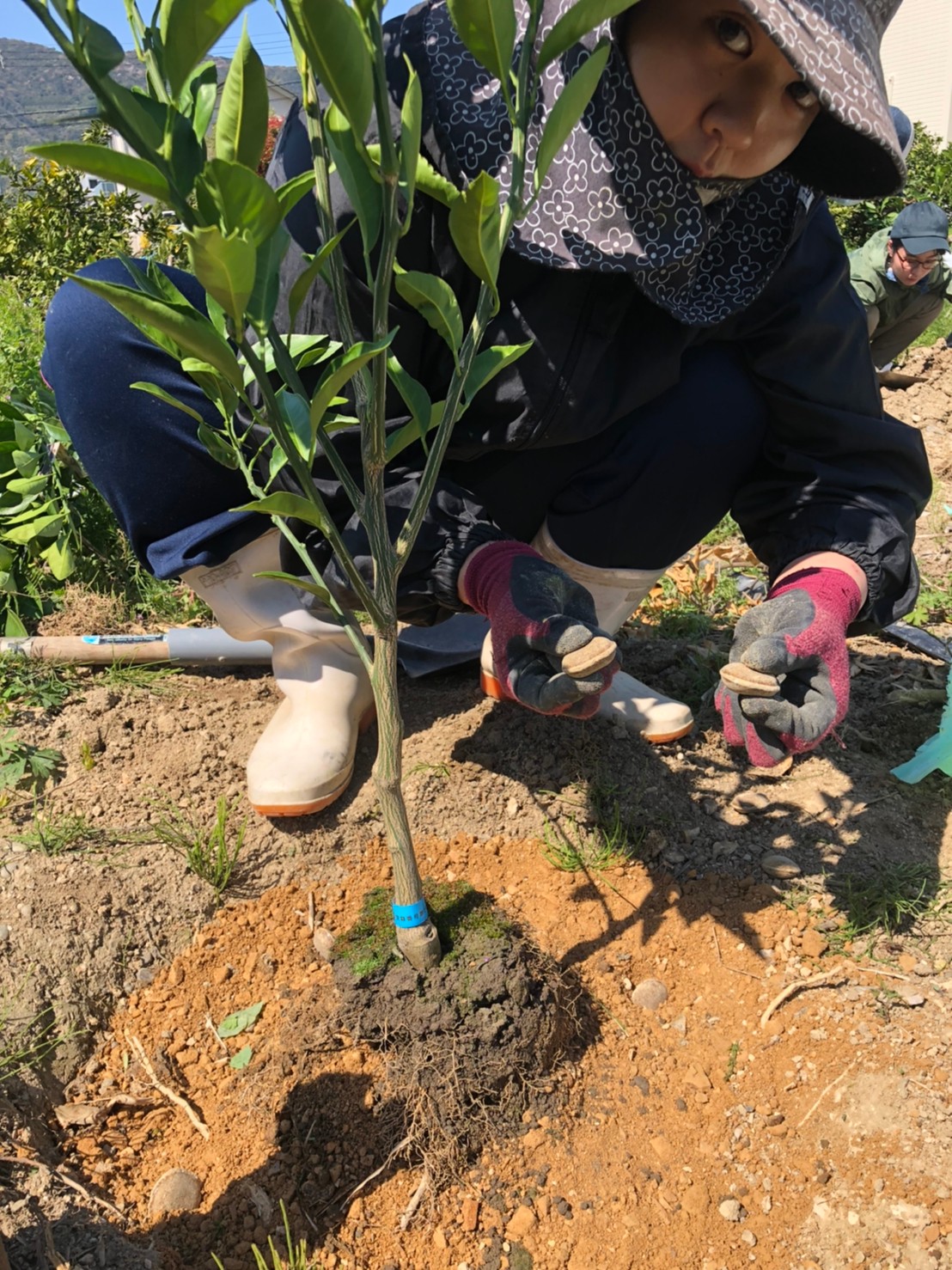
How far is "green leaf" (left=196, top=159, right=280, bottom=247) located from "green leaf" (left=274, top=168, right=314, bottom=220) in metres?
0.02

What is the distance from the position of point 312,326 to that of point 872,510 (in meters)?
1.04

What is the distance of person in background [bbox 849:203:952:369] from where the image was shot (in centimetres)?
483

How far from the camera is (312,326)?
1.49 metres

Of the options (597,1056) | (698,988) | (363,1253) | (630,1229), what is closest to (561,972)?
(597,1056)

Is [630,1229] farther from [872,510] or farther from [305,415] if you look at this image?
[872,510]

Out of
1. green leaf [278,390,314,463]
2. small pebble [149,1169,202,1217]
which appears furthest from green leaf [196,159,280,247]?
small pebble [149,1169,202,1217]

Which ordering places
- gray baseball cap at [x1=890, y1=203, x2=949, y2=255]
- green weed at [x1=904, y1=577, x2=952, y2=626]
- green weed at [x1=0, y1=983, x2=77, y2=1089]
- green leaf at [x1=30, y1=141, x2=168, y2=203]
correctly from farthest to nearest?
gray baseball cap at [x1=890, y1=203, x2=949, y2=255] < green weed at [x1=904, y1=577, x2=952, y2=626] < green weed at [x1=0, y1=983, x2=77, y2=1089] < green leaf at [x1=30, y1=141, x2=168, y2=203]

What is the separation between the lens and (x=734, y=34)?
1138mm

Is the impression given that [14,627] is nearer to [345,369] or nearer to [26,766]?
[26,766]

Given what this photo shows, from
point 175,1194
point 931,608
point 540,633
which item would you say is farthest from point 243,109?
point 931,608

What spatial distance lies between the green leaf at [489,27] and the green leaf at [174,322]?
1.03ft

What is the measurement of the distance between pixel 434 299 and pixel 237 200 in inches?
9.6

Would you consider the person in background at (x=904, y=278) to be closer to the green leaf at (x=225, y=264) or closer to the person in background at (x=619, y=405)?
the person in background at (x=619, y=405)

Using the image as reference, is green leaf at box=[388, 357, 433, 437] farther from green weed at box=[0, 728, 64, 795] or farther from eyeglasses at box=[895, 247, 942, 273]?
eyeglasses at box=[895, 247, 942, 273]
